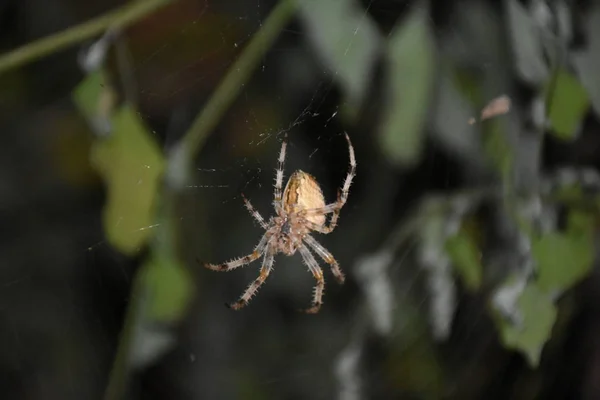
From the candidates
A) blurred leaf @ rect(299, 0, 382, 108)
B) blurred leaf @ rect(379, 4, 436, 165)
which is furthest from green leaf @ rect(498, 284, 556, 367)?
blurred leaf @ rect(299, 0, 382, 108)

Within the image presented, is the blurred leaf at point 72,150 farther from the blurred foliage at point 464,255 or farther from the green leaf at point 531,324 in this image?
the green leaf at point 531,324

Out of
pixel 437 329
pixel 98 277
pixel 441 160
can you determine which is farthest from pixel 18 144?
pixel 437 329

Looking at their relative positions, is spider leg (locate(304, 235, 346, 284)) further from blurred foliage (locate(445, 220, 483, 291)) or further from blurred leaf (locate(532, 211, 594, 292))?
blurred leaf (locate(532, 211, 594, 292))

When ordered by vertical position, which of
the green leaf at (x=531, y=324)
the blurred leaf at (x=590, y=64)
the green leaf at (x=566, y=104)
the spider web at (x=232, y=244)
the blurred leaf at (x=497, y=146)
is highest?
the blurred leaf at (x=590, y=64)

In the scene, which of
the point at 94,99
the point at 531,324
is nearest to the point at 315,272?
the point at 531,324

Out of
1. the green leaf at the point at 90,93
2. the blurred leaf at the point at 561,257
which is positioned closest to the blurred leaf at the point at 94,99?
the green leaf at the point at 90,93

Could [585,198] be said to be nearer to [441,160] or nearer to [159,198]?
[441,160]

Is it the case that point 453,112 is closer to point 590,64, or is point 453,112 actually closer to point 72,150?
point 590,64
